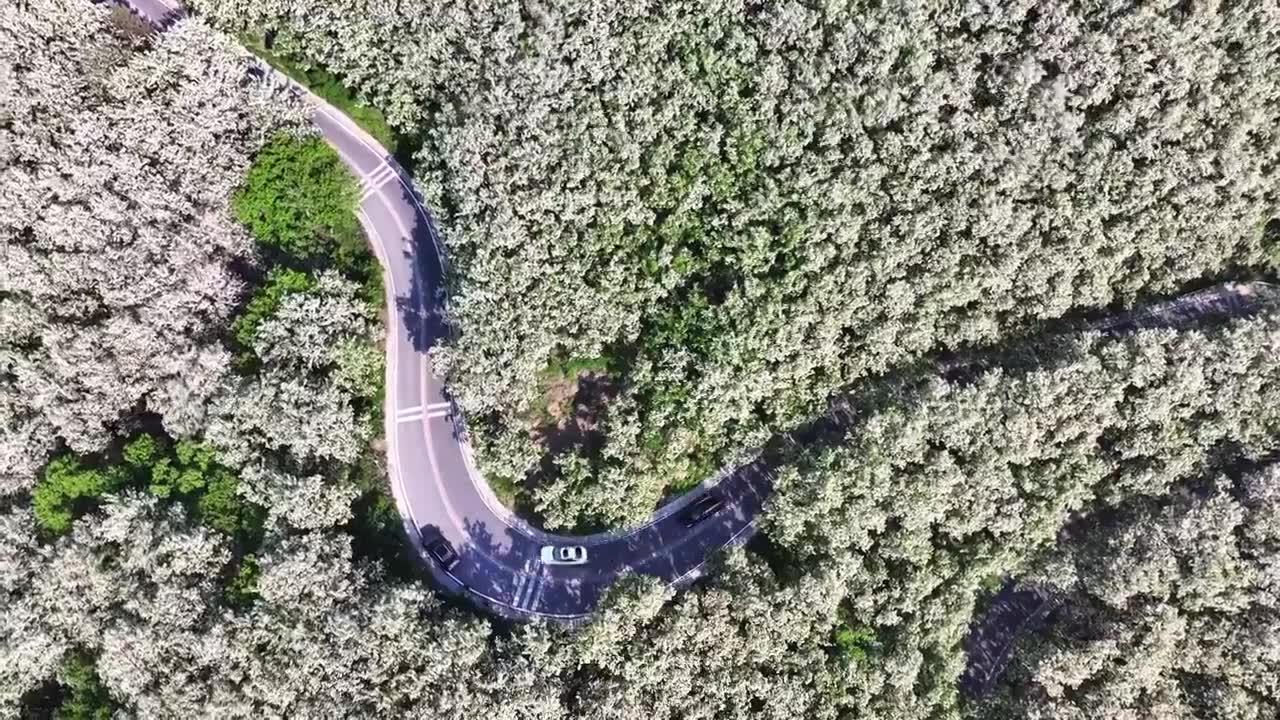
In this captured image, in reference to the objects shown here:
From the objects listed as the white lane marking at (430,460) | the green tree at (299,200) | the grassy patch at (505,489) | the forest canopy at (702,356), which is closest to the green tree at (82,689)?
the forest canopy at (702,356)

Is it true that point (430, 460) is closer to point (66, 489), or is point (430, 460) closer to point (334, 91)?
point (66, 489)

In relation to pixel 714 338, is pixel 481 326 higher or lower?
higher

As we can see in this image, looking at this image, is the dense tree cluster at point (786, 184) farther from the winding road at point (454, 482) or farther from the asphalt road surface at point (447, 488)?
the asphalt road surface at point (447, 488)

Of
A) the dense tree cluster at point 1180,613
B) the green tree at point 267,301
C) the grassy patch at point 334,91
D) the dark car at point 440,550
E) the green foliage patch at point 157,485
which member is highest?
the grassy patch at point 334,91

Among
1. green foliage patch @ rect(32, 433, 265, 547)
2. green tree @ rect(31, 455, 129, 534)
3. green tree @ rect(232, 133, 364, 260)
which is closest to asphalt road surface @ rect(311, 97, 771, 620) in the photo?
green tree @ rect(232, 133, 364, 260)

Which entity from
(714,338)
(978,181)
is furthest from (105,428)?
(978,181)

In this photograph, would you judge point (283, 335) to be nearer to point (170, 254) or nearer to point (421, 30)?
point (170, 254)
